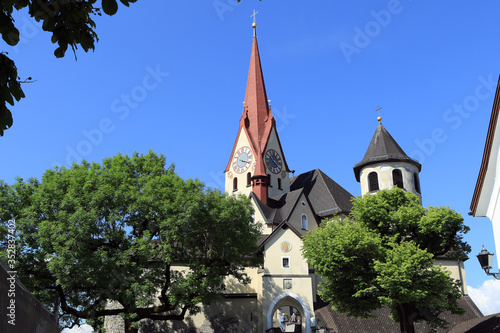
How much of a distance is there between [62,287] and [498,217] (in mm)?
18351

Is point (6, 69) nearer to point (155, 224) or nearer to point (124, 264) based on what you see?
point (124, 264)

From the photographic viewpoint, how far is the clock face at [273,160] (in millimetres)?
48000

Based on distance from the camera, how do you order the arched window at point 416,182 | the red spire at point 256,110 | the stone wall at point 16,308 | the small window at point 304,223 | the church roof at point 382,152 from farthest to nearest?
the red spire at point 256,110, the small window at point 304,223, the arched window at point 416,182, the church roof at point 382,152, the stone wall at point 16,308

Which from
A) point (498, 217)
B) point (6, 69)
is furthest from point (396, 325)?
point (6, 69)

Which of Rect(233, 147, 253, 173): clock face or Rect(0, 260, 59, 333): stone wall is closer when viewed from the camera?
Rect(0, 260, 59, 333): stone wall

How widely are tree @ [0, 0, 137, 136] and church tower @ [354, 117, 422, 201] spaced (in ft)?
115

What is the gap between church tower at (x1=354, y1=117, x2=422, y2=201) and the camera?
38.9m

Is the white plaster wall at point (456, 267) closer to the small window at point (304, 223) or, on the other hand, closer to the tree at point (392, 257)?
the small window at point (304, 223)

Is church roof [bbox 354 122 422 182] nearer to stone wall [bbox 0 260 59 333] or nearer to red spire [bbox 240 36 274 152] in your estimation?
red spire [bbox 240 36 274 152]

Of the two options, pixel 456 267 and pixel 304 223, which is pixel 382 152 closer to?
pixel 304 223

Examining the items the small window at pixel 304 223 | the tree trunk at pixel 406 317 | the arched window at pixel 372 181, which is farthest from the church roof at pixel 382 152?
the tree trunk at pixel 406 317

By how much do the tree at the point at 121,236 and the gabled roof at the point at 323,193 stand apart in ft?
61.6

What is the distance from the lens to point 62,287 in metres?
21.7

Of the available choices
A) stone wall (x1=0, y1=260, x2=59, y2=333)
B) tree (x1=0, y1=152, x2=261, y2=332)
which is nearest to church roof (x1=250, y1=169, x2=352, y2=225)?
tree (x1=0, y1=152, x2=261, y2=332)
